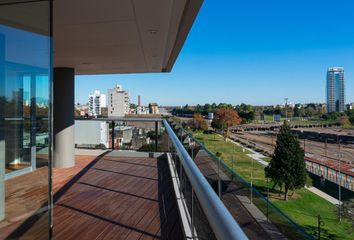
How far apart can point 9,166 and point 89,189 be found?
5.65 feet

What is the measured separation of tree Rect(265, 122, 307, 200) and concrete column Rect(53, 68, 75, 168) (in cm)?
2680

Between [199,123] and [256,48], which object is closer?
[199,123]

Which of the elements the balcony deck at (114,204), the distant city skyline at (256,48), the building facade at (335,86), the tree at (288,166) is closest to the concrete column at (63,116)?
the balcony deck at (114,204)

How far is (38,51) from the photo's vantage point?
179 cm

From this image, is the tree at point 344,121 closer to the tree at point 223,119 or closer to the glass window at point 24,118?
the tree at point 223,119

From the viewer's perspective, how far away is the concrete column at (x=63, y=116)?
15.9ft

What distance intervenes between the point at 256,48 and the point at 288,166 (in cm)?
2791

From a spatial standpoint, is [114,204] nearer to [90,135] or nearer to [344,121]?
[90,135]

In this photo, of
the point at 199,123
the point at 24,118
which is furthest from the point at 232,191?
the point at 199,123

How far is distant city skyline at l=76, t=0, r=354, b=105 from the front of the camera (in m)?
37.1

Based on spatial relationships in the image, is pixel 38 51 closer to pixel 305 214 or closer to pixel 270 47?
pixel 305 214

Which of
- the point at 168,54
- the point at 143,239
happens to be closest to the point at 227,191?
the point at 143,239

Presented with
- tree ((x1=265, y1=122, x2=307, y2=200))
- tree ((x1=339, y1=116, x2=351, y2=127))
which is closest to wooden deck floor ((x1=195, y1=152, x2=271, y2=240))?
tree ((x1=265, y1=122, x2=307, y2=200))

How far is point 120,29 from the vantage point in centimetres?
276
